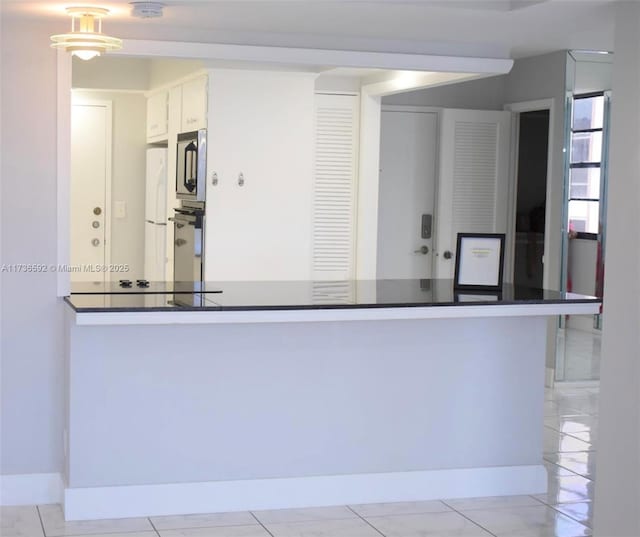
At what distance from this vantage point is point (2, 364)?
4156 mm

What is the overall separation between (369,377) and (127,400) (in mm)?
1097

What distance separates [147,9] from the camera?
3.64 m

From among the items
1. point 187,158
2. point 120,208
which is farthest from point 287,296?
point 120,208

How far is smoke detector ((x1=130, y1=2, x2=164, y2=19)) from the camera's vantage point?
11.8 ft

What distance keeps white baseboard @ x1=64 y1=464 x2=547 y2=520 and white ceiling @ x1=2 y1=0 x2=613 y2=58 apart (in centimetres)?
199

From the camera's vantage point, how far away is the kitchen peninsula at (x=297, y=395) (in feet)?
13.3

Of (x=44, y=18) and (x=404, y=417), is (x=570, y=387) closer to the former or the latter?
(x=404, y=417)

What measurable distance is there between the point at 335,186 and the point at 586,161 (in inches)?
69.2

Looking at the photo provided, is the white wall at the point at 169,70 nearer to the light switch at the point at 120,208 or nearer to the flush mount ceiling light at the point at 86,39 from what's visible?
the light switch at the point at 120,208

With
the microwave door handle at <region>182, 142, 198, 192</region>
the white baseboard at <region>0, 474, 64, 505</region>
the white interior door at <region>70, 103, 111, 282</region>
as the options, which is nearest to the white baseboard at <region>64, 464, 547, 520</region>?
the white baseboard at <region>0, 474, 64, 505</region>

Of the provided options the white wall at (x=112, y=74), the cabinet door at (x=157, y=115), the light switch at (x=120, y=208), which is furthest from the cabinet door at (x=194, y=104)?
the light switch at (x=120, y=208)

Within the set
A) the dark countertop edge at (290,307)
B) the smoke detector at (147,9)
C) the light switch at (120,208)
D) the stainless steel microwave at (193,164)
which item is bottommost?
the dark countertop edge at (290,307)

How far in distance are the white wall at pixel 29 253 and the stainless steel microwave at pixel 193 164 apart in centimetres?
177

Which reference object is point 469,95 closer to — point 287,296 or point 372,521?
point 287,296
